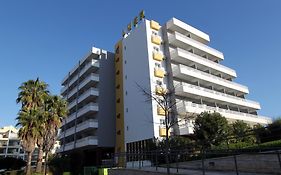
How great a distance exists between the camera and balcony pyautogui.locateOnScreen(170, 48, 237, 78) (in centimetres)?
4581

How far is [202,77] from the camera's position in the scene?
47500mm

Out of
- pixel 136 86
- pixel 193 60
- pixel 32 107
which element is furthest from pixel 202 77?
pixel 32 107

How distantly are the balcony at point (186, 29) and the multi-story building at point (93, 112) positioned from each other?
1390 cm

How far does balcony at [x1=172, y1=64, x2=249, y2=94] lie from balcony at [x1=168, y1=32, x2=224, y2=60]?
5.43 metres

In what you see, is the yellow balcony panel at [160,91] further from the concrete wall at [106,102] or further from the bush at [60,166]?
the bush at [60,166]

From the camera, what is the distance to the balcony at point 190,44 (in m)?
47.4

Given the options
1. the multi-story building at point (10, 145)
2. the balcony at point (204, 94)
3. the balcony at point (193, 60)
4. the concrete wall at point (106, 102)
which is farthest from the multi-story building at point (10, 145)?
the balcony at point (204, 94)

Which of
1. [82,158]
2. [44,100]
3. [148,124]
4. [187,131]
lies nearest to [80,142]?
[82,158]

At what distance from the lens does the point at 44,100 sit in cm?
4425

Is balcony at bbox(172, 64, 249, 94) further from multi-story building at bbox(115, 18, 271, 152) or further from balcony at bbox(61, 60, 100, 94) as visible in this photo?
balcony at bbox(61, 60, 100, 94)

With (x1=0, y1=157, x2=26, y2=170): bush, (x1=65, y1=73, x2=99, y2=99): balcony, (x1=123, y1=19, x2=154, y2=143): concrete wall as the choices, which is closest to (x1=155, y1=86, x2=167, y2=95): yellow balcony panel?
(x1=123, y1=19, x2=154, y2=143): concrete wall

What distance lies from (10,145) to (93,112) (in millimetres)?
86284

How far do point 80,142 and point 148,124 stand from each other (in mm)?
15696

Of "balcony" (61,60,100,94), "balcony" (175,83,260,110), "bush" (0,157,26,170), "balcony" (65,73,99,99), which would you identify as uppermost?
"balcony" (61,60,100,94)
